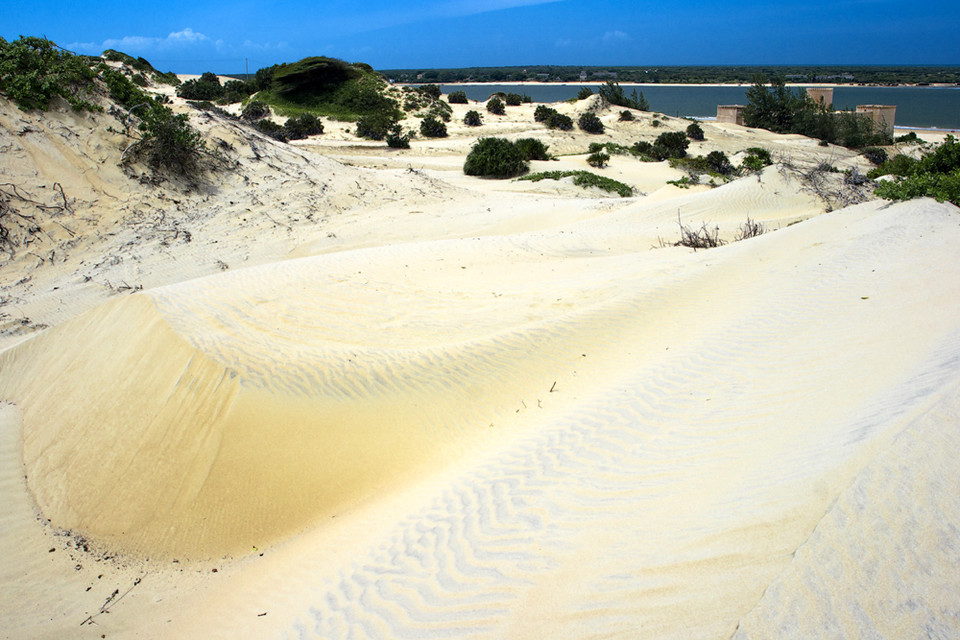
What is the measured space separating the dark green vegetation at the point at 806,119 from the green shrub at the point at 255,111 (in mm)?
28881

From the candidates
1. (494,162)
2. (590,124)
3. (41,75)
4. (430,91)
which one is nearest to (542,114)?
(590,124)

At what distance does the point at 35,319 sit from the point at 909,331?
11.1 meters

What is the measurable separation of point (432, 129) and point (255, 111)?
941cm

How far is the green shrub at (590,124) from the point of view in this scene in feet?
102

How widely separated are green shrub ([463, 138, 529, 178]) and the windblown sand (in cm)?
1145

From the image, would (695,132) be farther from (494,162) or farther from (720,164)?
(494,162)

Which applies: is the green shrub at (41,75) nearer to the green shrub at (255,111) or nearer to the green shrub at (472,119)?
the green shrub at (255,111)

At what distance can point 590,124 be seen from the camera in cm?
3106

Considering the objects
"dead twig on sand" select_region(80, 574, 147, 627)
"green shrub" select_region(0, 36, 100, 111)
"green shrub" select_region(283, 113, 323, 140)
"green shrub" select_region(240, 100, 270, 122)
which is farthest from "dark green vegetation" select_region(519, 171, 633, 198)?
"green shrub" select_region(240, 100, 270, 122)

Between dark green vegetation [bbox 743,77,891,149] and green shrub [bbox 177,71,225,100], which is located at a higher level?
green shrub [bbox 177,71,225,100]

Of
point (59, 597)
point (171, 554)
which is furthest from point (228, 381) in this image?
point (59, 597)

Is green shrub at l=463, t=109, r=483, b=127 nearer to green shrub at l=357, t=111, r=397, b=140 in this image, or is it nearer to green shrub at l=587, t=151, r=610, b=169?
green shrub at l=357, t=111, r=397, b=140

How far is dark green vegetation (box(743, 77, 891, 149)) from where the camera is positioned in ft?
99.2

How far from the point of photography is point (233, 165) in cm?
1466
